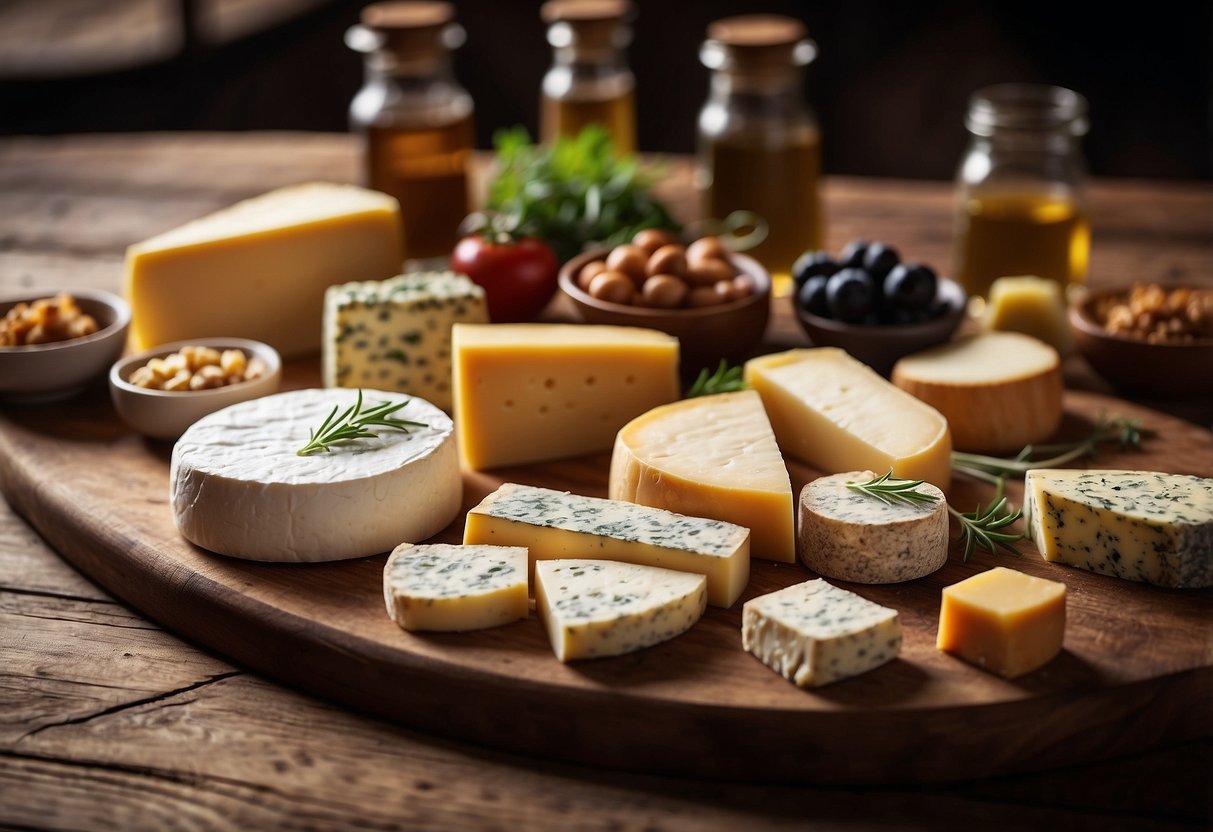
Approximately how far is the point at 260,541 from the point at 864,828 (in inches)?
38.2

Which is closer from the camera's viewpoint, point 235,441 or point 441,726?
point 441,726

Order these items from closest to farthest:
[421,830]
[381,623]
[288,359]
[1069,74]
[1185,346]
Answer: [421,830]
[381,623]
[1185,346]
[288,359]
[1069,74]

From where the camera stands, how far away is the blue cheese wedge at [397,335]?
8.00 feet

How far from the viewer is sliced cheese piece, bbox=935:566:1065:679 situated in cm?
162

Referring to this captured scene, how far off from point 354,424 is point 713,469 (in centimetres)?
58

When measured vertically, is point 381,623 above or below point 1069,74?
below

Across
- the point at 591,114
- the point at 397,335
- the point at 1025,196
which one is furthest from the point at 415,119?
the point at 1025,196

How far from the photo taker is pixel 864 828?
149 cm

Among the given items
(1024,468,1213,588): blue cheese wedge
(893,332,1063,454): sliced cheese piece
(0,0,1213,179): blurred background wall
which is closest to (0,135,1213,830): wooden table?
(1024,468,1213,588): blue cheese wedge

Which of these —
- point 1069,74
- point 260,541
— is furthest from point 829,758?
point 1069,74

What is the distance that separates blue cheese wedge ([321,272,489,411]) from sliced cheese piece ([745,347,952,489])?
1.91 ft

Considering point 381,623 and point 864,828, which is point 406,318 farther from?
point 864,828

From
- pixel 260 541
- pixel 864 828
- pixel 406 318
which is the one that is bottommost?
pixel 864 828

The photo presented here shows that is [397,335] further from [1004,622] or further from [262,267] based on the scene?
[1004,622]
